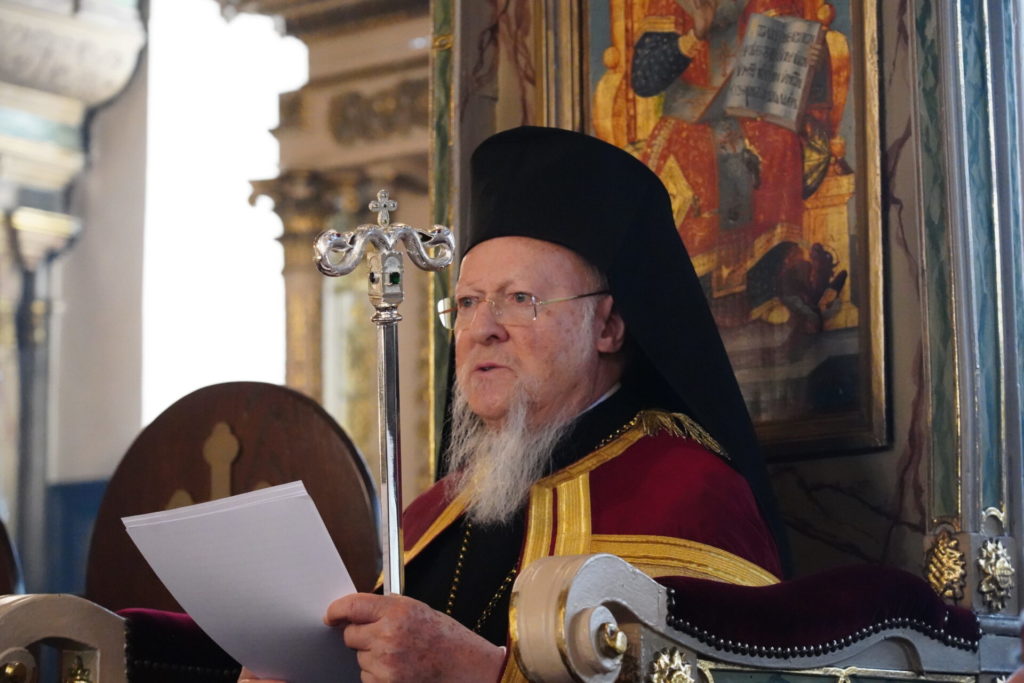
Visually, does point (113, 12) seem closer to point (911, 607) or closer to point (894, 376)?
point (894, 376)

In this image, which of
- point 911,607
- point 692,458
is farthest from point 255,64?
point 911,607

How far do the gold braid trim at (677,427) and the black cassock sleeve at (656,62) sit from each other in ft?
3.05

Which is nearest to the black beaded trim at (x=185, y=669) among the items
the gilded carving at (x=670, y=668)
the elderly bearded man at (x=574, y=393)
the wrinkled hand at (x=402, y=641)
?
the elderly bearded man at (x=574, y=393)

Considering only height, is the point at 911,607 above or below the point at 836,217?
below

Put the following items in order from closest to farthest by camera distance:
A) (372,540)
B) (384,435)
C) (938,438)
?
(384,435) < (938,438) < (372,540)

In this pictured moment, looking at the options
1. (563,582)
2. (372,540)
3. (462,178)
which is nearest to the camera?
(563,582)

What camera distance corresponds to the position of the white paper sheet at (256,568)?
2.60 metres

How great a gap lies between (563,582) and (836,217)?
1680 mm

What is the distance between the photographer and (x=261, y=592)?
8.80ft

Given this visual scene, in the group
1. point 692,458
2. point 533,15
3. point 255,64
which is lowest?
point 692,458

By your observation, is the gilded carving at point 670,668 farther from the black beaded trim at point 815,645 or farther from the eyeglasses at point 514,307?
the eyeglasses at point 514,307

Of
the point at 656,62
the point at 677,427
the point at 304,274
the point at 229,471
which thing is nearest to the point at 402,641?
the point at 677,427

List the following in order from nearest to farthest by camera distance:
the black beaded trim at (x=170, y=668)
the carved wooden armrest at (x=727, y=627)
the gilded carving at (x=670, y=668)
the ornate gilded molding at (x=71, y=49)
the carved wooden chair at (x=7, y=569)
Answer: the carved wooden armrest at (x=727, y=627), the gilded carving at (x=670, y=668), the black beaded trim at (x=170, y=668), the carved wooden chair at (x=7, y=569), the ornate gilded molding at (x=71, y=49)

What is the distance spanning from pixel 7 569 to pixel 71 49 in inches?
176
